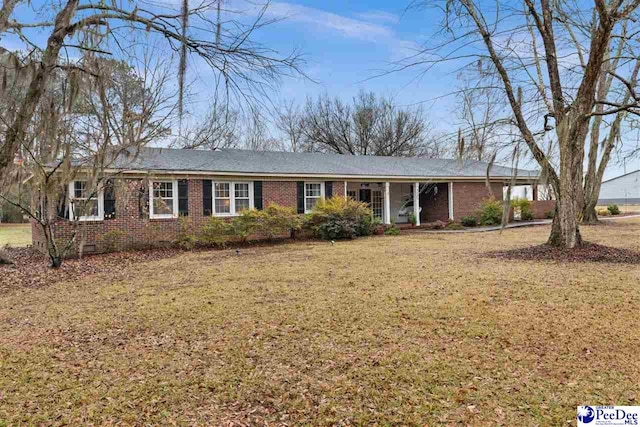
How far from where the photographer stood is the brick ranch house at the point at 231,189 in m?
12.5

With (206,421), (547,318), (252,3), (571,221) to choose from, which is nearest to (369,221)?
(571,221)

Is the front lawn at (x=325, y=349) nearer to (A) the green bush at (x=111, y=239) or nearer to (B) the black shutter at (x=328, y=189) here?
(A) the green bush at (x=111, y=239)

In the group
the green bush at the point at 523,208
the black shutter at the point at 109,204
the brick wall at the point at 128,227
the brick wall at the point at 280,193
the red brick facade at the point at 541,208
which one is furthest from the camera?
the red brick facade at the point at 541,208

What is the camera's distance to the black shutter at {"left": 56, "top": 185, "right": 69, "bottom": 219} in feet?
36.6

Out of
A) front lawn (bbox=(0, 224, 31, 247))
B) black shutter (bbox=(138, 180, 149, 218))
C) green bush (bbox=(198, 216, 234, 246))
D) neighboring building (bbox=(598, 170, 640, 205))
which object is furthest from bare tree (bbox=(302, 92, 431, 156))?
neighboring building (bbox=(598, 170, 640, 205))

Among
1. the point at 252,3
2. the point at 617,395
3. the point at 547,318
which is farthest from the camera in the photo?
the point at 547,318

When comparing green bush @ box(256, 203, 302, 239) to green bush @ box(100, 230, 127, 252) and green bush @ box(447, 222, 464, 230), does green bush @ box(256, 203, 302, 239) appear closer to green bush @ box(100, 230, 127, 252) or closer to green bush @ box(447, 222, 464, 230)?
green bush @ box(100, 230, 127, 252)

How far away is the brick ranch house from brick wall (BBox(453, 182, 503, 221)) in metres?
0.05

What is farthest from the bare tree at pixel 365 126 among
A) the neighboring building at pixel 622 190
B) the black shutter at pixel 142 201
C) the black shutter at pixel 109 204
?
the neighboring building at pixel 622 190

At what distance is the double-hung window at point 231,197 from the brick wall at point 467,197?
11.0 meters

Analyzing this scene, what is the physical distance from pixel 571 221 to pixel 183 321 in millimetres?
9456

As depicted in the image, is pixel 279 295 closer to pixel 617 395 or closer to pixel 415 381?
pixel 415 381

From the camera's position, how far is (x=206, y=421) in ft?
9.45

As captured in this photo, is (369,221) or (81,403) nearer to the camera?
(81,403)
